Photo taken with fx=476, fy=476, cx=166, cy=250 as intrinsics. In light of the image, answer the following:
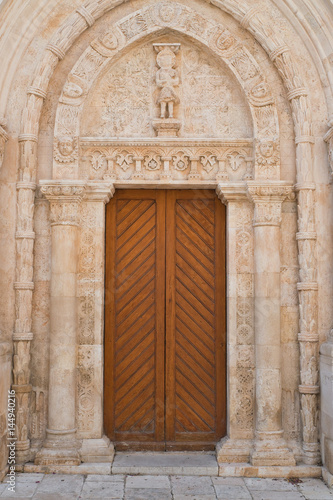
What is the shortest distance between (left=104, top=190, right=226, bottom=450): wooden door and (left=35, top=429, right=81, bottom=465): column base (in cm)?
51

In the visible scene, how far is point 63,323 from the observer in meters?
5.06

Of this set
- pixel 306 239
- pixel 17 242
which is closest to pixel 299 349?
pixel 306 239

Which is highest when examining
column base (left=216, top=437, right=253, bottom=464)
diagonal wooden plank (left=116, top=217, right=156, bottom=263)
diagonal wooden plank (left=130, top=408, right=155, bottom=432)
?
diagonal wooden plank (left=116, top=217, right=156, bottom=263)

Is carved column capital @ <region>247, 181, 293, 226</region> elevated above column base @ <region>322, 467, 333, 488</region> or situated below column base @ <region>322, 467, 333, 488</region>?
above

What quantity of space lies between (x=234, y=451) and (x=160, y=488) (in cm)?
94

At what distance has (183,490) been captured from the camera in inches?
175

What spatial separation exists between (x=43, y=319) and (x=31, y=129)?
2076 millimetres

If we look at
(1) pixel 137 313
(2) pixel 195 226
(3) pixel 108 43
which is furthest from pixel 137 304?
(3) pixel 108 43

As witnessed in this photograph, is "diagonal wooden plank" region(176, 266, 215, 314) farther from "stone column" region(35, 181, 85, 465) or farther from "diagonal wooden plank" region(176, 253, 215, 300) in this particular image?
"stone column" region(35, 181, 85, 465)

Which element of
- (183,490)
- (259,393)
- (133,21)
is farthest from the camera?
(133,21)

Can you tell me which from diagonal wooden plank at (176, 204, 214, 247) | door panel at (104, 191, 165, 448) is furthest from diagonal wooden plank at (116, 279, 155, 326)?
diagonal wooden plank at (176, 204, 214, 247)

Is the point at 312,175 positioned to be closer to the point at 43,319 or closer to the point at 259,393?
the point at 259,393

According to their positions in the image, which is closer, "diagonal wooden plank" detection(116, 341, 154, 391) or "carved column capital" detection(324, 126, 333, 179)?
"carved column capital" detection(324, 126, 333, 179)

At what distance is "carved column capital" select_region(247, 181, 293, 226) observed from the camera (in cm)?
515
